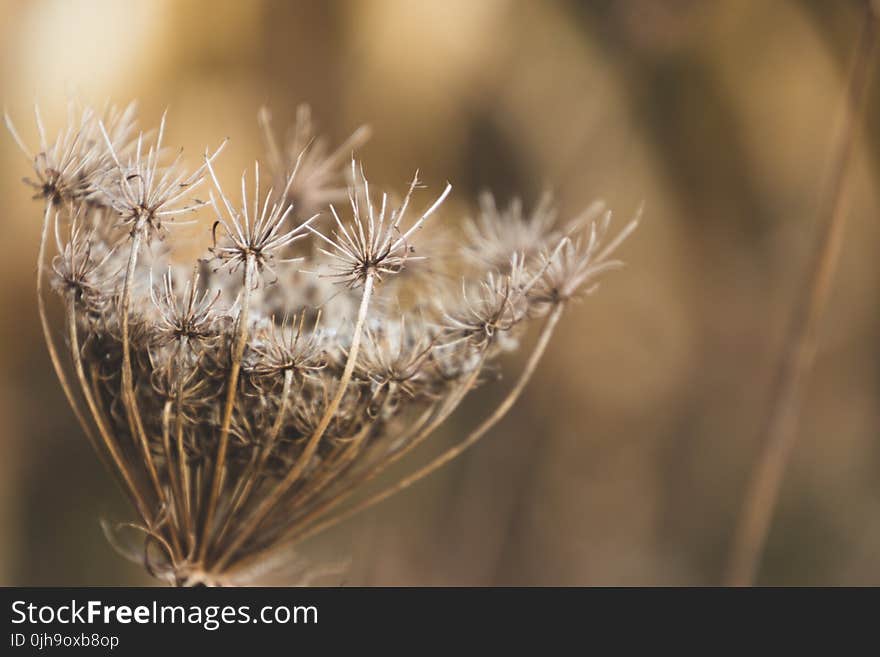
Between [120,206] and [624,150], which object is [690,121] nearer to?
[624,150]

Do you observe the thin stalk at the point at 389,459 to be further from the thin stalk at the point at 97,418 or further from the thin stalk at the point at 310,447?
the thin stalk at the point at 97,418

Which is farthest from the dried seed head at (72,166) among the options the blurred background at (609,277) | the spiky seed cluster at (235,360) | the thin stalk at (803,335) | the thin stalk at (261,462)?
the blurred background at (609,277)

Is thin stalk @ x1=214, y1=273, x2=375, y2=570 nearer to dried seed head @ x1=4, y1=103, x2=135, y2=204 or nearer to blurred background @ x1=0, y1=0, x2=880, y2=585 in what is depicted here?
dried seed head @ x1=4, y1=103, x2=135, y2=204

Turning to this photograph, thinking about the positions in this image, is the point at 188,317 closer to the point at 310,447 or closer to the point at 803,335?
the point at 310,447

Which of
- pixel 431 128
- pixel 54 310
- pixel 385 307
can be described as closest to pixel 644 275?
pixel 431 128

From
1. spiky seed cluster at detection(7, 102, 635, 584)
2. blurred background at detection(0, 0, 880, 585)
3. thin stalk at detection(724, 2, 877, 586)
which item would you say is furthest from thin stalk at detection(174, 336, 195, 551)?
blurred background at detection(0, 0, 880, 585)
